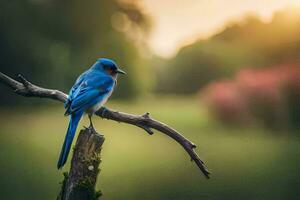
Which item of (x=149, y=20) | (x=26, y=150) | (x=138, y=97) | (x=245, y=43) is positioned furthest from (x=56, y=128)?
(x=245, y=43)

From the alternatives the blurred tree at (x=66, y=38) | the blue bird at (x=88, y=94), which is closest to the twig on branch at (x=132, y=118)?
the blue bird at (x=88, y=94)

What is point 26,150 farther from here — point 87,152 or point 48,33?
point 87,152

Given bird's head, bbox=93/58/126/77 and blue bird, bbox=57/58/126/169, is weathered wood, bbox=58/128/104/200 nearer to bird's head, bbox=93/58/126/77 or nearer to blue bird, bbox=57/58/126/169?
blue bird, bbox=57/58/126/169

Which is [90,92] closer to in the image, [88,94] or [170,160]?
[88,94]

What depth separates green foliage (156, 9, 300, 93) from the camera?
10.9 feet

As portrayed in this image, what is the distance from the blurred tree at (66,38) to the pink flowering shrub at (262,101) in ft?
1.34

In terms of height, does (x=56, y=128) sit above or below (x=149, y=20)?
below

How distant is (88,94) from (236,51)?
103cm

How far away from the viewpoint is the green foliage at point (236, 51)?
3322 mm

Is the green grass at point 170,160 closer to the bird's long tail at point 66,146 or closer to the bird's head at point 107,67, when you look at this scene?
the bird's head at point 107,67

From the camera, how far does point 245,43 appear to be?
11.0ft

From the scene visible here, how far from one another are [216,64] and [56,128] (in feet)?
2.81

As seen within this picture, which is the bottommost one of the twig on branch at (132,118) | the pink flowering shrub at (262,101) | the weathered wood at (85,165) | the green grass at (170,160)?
the weathered wood at (85,165)

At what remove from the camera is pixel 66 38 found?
11.4ft
